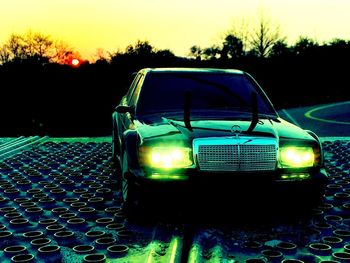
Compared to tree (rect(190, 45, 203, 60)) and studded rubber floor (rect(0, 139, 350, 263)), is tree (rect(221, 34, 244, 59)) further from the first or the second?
studded rubber floor (rect(0, 139, 350, 263))

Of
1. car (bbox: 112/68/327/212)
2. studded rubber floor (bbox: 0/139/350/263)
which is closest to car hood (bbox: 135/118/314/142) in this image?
car (bbox: 112/68/327/212)

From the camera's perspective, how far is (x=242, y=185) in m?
4.29

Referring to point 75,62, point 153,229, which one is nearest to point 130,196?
point 153,229

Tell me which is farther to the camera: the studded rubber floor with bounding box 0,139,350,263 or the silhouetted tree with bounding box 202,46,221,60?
the silhouetted tree with bounding box 202,46,221,60

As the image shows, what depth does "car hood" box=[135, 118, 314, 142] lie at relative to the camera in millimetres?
4508

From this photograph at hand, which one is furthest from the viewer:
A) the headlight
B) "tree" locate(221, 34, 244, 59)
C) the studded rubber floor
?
"tree" locate(221, 34, 244, 59)

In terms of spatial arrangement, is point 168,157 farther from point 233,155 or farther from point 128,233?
point 128,233

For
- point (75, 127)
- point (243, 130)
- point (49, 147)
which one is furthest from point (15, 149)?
point (75, 127)

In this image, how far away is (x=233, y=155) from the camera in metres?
4.37

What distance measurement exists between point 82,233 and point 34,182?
2.57 m

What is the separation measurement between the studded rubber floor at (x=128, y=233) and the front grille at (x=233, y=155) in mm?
559

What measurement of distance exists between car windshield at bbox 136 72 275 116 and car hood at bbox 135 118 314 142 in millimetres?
607

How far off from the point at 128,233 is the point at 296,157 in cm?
172

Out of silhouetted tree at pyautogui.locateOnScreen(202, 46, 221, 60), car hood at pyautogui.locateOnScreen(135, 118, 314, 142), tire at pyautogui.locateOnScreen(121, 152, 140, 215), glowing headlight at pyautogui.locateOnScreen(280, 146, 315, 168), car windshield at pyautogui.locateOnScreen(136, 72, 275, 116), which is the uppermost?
silhouetted tree at pyautogui.locateOnScreen(202, 46, 221, 60)
